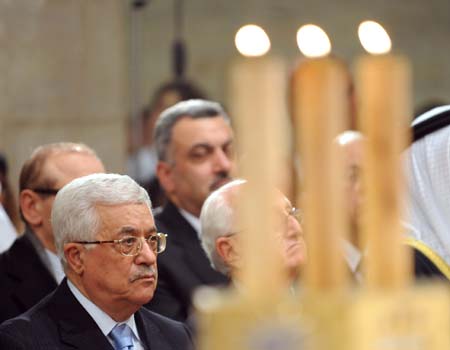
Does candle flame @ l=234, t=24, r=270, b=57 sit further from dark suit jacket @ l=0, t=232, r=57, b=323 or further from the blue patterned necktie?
dark suit jacket @ l=0, t=232, r=57, b=323

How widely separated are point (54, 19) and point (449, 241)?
247 inches

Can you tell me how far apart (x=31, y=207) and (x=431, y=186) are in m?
2.19

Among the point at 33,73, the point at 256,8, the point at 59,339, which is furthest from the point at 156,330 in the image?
the point at 256,8

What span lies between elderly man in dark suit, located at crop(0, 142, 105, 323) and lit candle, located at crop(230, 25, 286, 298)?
4.08m

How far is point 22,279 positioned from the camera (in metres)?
5.75

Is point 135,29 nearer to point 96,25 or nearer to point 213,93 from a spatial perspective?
point 96,25

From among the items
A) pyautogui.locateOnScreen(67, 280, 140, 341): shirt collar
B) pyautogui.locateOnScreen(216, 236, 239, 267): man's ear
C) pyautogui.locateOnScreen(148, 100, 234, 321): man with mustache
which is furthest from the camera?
pyautogui.locateOnScreen(148, 100, 234, 321): man with mustache

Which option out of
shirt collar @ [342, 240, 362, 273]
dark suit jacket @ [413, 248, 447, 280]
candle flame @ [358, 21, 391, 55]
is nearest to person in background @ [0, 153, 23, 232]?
shirt collar @ [342, 240, 362, 273]

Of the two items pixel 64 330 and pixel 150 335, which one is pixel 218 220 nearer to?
pixel 150 335

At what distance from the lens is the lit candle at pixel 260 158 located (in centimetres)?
161

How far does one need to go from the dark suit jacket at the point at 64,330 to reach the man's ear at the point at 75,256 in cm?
7

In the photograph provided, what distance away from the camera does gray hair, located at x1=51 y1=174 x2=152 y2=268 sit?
4785mm

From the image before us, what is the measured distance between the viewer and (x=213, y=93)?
12.9 metres

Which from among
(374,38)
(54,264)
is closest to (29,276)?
(54,264)
